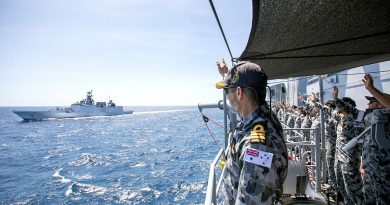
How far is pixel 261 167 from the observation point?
1405 millimetres

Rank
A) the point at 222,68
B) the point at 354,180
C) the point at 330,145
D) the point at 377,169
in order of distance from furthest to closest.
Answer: the point at 330,145 → the point at 354,180 → the point at 377,169 → the point at 222,68

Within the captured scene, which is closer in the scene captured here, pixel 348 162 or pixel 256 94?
pixel 256 94

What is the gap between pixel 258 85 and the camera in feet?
5.38

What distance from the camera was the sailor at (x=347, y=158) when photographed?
476 centimetres

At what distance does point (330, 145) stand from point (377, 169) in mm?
2959

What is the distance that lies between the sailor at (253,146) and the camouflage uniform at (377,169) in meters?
2.71

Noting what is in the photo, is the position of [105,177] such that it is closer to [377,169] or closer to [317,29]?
[377,169]

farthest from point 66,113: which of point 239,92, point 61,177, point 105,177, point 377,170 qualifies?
point 239,92

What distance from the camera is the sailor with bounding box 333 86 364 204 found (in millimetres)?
4758

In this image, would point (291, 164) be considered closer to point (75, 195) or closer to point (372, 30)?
point (372, 30)

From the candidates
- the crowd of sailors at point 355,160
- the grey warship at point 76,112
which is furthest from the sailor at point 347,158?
the grey warship at point 76,112

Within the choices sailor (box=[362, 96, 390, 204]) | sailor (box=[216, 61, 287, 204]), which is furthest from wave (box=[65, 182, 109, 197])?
sailor (box=[216, 61, 287, 204])

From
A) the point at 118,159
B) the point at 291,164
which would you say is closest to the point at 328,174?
the point at 291,164

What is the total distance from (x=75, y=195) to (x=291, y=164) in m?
13.5
